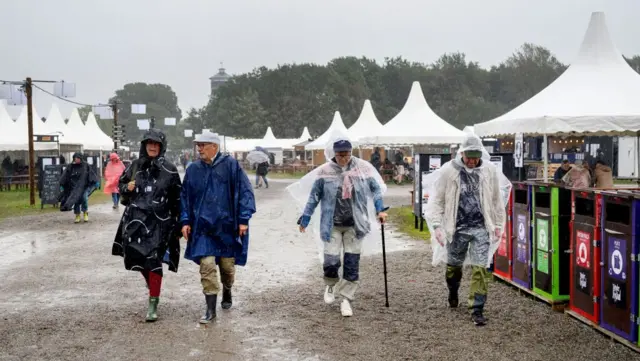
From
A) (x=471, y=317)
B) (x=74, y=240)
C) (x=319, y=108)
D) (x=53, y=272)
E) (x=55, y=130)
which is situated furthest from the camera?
(x=319, y=108)

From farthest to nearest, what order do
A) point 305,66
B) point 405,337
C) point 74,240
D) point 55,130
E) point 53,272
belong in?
point 305,66, point 55,130, point 74,240, point 53,272, point 405,337

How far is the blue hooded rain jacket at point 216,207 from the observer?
657 centimetres

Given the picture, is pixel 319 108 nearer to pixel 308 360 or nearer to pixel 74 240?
pixel 74 240

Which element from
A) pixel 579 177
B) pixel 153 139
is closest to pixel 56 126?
pixel 579 177

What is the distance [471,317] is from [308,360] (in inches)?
79.0

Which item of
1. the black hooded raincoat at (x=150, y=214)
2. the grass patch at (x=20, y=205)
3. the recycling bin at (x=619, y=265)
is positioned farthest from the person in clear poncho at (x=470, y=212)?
the grass patch at (x=20, y=205)

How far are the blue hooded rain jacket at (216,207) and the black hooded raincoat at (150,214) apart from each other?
0.71 feet

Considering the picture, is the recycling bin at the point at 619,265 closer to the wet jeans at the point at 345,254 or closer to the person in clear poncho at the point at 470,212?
the person in clear poncho at the point at 470,212

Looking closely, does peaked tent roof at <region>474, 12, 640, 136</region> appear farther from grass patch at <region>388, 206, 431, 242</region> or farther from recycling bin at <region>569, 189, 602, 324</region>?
recycling bin at <region>569, 189, 602, 324</region>

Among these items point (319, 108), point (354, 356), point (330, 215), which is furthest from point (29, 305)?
point (319, 108)

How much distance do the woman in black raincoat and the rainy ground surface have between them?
532mm

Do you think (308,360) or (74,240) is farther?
(74,240)

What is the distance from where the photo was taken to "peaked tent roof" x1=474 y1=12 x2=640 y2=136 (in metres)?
13.0

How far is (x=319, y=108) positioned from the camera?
3236 inches
